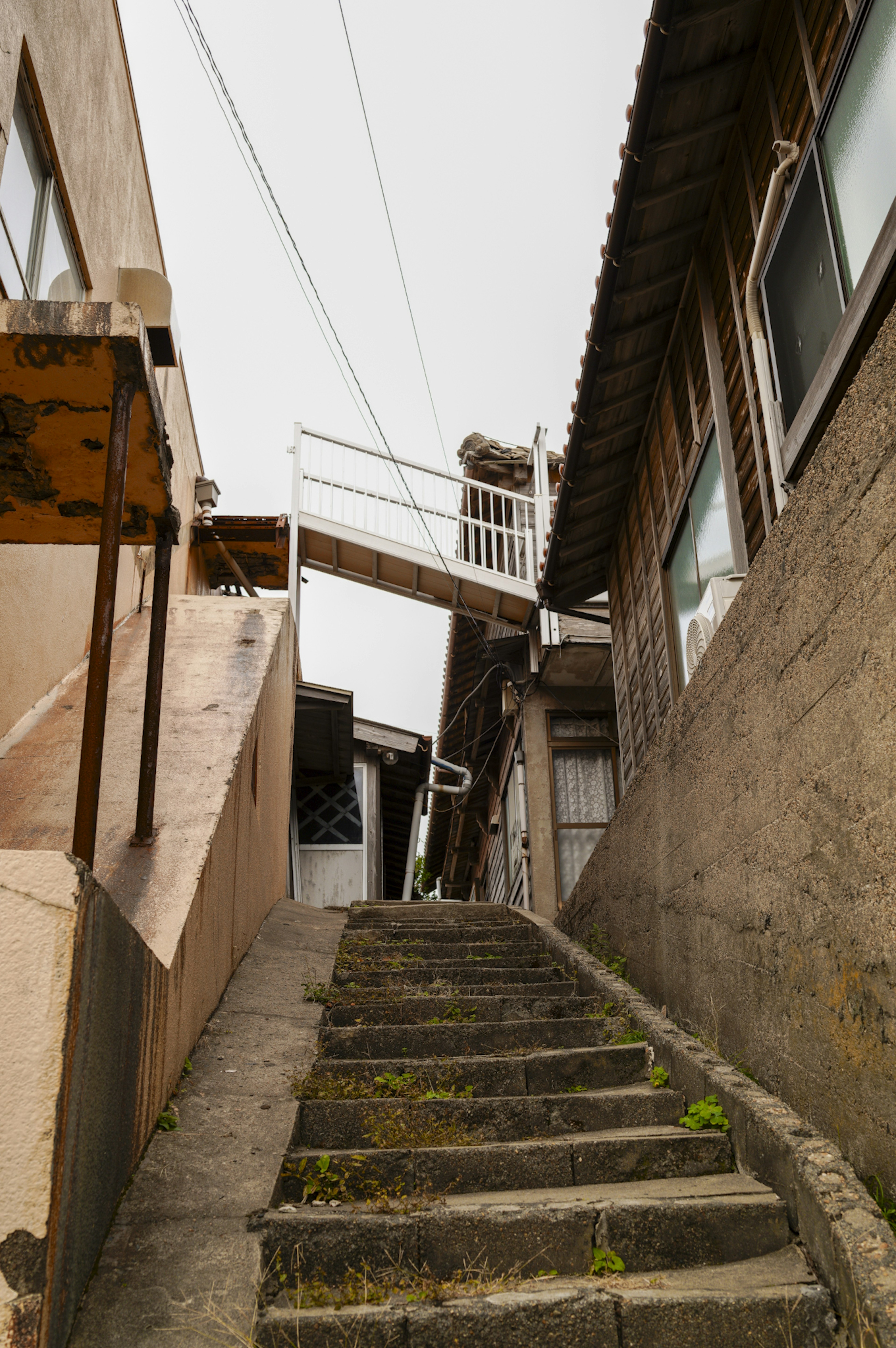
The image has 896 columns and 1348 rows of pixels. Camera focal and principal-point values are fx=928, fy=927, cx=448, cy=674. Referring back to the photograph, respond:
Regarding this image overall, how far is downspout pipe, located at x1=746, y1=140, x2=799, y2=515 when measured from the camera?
4527 millimetres

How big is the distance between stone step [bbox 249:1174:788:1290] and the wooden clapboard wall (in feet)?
11.5

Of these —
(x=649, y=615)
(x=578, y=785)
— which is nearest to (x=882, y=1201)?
(x=649, y=615)

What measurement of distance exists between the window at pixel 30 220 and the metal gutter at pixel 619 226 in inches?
132

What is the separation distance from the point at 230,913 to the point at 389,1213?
2603mm

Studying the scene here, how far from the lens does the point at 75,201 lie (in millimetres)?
6305

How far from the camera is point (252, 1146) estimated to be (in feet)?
10.8

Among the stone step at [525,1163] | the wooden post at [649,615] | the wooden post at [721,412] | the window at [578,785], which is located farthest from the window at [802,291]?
the window at [578,785]

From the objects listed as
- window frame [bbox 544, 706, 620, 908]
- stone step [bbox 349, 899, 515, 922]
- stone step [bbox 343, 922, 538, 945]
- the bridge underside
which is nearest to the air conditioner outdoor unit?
stone step [bbox 343, 922, 538, 945]

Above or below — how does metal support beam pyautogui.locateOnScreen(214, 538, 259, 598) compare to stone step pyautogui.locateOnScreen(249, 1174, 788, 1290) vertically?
above

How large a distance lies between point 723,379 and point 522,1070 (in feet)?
14.0

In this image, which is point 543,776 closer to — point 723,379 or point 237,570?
point 237,570

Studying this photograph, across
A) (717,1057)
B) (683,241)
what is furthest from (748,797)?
(683,241)

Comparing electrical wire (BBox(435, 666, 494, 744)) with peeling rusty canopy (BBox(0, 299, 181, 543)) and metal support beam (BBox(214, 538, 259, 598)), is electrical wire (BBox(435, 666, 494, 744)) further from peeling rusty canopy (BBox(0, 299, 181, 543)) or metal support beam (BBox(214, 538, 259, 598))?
peeling rusty canopy (BBox(0, 299, 181, 543))

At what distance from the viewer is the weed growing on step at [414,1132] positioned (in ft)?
11.4
